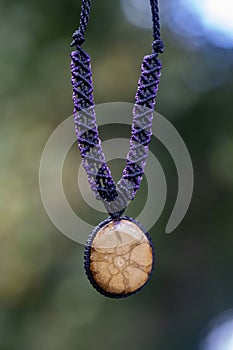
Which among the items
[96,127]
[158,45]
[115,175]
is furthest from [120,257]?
[115,175]

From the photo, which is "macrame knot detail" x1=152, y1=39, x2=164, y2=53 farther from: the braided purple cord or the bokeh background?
the bokeh background

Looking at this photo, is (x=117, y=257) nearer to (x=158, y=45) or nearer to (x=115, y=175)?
(x=158, y=45)

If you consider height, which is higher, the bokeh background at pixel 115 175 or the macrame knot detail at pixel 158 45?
the bokeh background at pixel 115 175

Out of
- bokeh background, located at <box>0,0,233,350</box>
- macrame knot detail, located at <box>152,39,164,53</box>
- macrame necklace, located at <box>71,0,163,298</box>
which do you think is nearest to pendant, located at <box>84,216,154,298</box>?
macrame necklace, located at <box>71,0,163,298</box>

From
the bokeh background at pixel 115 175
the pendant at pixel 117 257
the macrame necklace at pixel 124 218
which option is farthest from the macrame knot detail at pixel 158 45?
the bokeh background at pixel 115 175

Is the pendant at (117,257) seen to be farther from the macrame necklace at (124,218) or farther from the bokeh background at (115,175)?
the bokeh background at (115,175)
